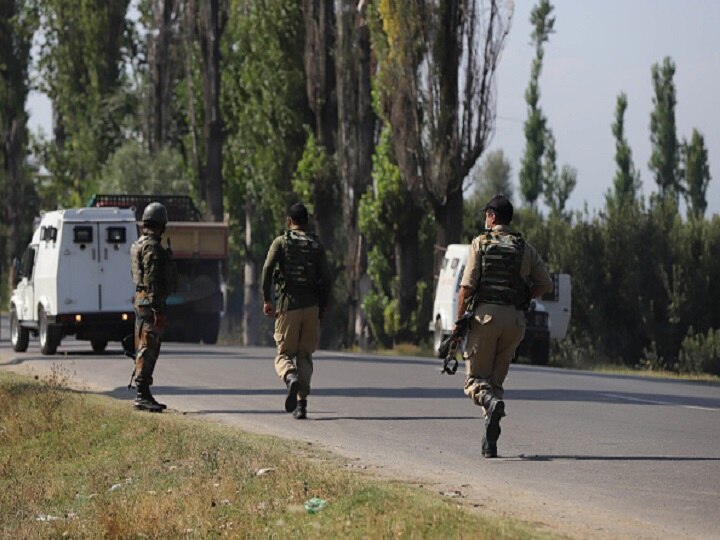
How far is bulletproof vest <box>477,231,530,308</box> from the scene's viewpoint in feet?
44.0

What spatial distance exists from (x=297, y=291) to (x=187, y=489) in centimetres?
460

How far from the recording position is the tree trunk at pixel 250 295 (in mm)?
60700

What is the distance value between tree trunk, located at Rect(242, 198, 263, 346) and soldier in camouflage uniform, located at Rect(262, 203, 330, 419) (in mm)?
42356

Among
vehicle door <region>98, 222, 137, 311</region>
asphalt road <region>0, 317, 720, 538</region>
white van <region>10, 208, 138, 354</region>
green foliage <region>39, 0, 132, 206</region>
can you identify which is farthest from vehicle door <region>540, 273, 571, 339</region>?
green foliage <region>39, 0, 132, 206</region>

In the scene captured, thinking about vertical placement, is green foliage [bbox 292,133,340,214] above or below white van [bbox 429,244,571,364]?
above

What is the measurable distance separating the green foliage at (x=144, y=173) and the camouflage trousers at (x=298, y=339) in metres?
45.3

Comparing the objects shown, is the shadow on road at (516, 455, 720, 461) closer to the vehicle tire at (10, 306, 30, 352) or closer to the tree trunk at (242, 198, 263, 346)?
the vehicle tire at (10, 306, 30, 352)

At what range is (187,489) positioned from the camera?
1241 centimetres

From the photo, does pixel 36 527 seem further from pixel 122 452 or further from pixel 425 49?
pixel 425 49

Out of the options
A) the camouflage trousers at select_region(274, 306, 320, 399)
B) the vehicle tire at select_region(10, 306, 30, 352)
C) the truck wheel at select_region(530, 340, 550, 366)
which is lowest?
the truck wheel at select_region(530, 340, 550, 366)

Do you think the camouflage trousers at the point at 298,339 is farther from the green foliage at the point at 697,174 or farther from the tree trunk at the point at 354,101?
the green foliage at the point at 697,174

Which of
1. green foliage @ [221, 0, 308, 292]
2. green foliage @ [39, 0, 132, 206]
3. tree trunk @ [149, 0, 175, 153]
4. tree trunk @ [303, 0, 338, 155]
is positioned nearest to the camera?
tree trunk @ [303, 0, 338, 155]

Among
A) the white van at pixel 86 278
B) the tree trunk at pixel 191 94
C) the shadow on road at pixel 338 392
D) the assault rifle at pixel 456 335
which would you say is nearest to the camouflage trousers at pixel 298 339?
the assault rifle at pixel 456 335

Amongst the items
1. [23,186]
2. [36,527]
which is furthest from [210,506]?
[23,186]
